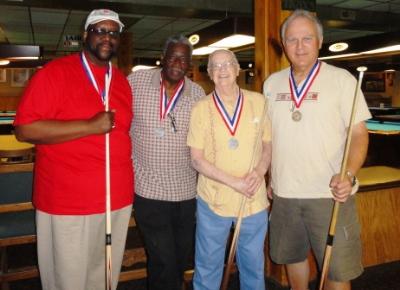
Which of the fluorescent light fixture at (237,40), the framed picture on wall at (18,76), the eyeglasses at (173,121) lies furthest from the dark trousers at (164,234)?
the framed picture on wall at (18,76)

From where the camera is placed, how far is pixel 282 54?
3.07m

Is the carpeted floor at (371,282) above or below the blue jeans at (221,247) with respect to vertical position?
below

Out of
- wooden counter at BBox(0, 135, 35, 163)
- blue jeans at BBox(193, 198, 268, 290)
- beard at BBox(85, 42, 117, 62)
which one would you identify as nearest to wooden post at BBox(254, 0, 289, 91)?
blue jeans at BBox(193, 198, 268, 290)

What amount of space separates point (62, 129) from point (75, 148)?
13 cm

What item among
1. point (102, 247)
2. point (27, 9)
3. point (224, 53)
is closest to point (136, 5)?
point (27, 9)

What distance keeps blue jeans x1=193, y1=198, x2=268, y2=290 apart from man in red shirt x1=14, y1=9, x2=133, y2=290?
49 cm

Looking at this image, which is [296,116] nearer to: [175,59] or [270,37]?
[175,59]

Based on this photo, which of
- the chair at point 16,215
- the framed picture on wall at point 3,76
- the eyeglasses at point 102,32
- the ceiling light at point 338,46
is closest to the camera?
the eyeglasses at point 102,32

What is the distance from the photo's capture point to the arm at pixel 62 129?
1855 mm

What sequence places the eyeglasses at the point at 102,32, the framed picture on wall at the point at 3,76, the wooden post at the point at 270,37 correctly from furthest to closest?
the framed picture on wall at the point at 3,76 → the wooden post at the point at 270,37 → the eyeglasses at the point at 102,32

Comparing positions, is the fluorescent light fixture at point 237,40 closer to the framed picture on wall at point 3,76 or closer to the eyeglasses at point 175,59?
the eyeglasses at point 175,59

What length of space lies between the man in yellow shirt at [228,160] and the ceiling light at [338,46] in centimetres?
411

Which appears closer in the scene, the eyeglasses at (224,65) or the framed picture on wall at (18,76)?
the eyeglasses at (224,65)

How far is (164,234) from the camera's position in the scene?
2322 millimetres
